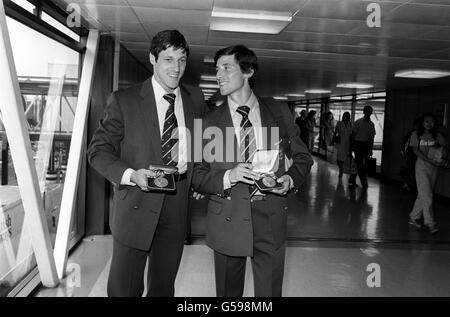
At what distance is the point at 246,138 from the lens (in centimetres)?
243

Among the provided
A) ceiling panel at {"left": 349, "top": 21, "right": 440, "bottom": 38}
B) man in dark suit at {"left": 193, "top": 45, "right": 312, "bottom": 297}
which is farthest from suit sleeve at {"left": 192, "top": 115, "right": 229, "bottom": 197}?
ceiling panel at {"left": 349, "top": 21, "right": 440, "bottom": 38}

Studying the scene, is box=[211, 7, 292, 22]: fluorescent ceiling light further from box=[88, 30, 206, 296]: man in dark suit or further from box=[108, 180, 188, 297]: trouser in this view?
box=[108, 180, 188, 297]: trouser

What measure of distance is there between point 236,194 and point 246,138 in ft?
0.96

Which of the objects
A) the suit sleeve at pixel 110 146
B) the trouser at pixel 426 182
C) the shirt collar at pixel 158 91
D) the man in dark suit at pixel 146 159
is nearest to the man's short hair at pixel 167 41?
the man in dark suit at pixel 146 159

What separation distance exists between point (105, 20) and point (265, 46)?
7.81ft

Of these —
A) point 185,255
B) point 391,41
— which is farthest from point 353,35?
point 185,255

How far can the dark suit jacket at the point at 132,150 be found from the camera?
7.56ft

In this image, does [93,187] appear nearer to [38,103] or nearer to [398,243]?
[38,103]

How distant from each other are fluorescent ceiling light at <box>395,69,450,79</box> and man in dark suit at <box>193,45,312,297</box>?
22.3 feet

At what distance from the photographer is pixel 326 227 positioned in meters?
7.00

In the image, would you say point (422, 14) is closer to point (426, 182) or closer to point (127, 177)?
point (426, 182)

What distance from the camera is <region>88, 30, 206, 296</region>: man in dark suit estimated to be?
90.9 inches

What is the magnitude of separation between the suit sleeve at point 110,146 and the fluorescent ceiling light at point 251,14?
2428 millimetres

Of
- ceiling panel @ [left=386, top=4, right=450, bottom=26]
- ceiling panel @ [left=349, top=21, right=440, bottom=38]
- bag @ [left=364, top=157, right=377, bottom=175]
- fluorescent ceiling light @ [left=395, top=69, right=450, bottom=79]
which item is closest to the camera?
ceiling panel @ [left=386, top=4, right=450, bottom=26]
